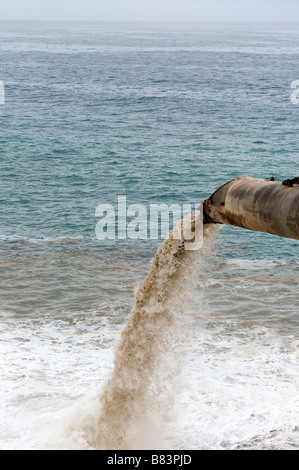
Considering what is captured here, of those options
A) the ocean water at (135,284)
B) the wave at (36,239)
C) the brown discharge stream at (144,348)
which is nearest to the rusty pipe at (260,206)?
the brown discharge stream at (144,348)

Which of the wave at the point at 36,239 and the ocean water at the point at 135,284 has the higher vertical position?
the ocean water at the point at 135,284

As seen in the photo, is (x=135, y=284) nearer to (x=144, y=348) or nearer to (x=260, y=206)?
(x=144, y=348)

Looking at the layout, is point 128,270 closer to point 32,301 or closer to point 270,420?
point 32,301

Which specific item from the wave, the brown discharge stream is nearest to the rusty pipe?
the brown discharge stream

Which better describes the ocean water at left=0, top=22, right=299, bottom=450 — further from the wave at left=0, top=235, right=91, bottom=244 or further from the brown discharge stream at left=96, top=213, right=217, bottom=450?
the brown discharge stream at left=96, top=213, right=217, bottom=450

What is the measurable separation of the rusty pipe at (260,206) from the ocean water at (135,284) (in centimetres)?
201

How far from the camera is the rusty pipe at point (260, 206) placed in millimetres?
7281

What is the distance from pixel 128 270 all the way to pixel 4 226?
23.2 ft

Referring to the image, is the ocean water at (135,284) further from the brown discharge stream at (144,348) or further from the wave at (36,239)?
the brown discharge stream at (144,348)

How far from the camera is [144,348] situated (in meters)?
10.6

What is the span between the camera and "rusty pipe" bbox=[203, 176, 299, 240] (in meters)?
7.28

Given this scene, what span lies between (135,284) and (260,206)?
10.1 m

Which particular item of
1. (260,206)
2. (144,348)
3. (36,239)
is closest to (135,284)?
(36,239)

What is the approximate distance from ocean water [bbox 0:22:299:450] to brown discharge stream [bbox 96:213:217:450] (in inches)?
6.1
